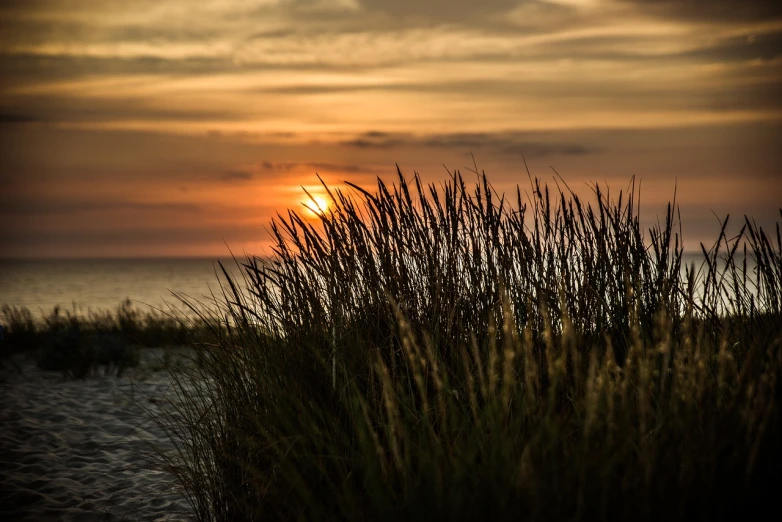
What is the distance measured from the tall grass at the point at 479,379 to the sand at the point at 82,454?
3.63 ft

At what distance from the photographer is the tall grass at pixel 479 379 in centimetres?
237

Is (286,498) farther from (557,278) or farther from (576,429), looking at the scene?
(557,278)

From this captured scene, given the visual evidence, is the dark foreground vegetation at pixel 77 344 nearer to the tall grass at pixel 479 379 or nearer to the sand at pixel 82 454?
the sand at pixel 82 454

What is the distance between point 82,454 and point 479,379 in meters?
4.36

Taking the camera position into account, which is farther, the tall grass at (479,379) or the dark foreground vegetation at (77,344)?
the dark foreground vegetation at (77,344)

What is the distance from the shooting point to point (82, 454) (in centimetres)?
601

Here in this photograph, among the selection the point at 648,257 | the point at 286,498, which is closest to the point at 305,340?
the point at 286,498

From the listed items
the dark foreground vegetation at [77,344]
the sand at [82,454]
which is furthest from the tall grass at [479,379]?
the dark foreground vegetation at [77,344]

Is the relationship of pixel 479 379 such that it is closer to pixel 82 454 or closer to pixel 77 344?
pixel 82 454

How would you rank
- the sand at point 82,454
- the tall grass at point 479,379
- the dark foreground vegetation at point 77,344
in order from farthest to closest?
the dark foreground vegetation at point 77,344
the sand at point 82,454
the tall grass at point 479,379

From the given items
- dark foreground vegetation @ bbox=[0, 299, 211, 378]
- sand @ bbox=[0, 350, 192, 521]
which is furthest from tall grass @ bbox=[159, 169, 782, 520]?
dark foreground vegetation @ bbox=[0, 299, 211, 378]

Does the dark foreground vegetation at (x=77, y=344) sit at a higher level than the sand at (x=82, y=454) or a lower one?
higher

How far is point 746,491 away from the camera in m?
2.33

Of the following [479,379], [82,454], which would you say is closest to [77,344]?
[82,454]
